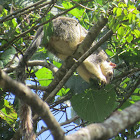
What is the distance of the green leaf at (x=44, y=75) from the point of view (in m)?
5.23

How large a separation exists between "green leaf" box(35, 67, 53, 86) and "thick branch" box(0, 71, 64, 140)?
3622 millimetres

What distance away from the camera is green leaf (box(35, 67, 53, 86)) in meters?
5.23

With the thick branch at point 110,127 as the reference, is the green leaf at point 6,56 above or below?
above

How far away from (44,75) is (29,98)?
383 cm

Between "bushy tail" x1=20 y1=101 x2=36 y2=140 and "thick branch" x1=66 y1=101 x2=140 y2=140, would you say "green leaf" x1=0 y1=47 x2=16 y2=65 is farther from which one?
"thick branch" x1=66 y1=101 x2=140 y2=140

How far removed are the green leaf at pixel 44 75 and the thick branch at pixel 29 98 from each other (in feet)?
11.9

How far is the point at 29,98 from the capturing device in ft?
4.93

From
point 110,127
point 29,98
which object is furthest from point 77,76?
point 29,98

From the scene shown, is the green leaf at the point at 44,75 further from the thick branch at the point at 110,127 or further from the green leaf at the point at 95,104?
the thick branch at the point at 110,127

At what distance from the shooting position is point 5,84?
145cm

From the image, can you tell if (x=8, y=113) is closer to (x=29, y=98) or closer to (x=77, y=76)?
(x=77, y=76)

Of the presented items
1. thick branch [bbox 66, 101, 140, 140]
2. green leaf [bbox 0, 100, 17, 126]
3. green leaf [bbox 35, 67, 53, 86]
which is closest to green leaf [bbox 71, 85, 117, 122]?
green leaf [bbox 35, 67, 53, 86]

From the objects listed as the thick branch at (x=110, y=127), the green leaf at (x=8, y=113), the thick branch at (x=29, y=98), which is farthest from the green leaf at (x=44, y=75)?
the thick branch at (x=29, y=98)

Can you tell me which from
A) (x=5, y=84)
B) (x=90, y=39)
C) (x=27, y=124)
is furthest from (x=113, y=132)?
(x=90, y=39)
